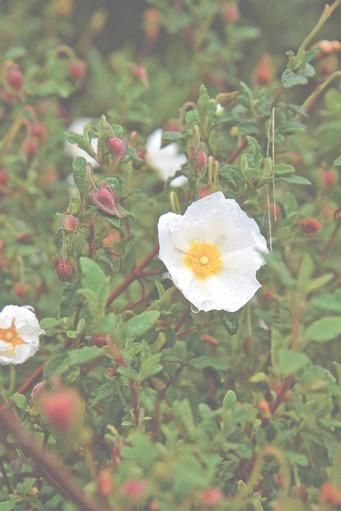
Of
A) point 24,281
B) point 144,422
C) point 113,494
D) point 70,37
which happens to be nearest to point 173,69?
point 70,37

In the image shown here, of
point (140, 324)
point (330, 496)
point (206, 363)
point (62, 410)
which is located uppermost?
point (62, 410)

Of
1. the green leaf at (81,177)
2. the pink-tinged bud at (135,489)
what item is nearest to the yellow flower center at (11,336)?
the green leaf at (81,177)

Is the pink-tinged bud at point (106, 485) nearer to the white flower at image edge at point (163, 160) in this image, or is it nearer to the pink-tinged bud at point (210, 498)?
the pink-tinged bud at point (210, 498)

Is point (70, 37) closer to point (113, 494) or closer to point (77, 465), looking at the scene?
point (77, 465)

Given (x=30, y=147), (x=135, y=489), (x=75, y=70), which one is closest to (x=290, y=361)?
(x=135, y=489)

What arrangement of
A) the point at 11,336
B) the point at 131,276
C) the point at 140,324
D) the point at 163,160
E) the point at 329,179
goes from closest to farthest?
the point at 140,324 → the point at 11,336 → the point at 131,276 → the point at 329,179 → the point at 163,160

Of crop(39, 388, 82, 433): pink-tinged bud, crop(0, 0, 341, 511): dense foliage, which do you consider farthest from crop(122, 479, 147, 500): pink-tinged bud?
crop(39, 388, 82, 433): pink-tinged bud

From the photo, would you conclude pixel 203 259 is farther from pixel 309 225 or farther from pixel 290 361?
pixel 290 361
